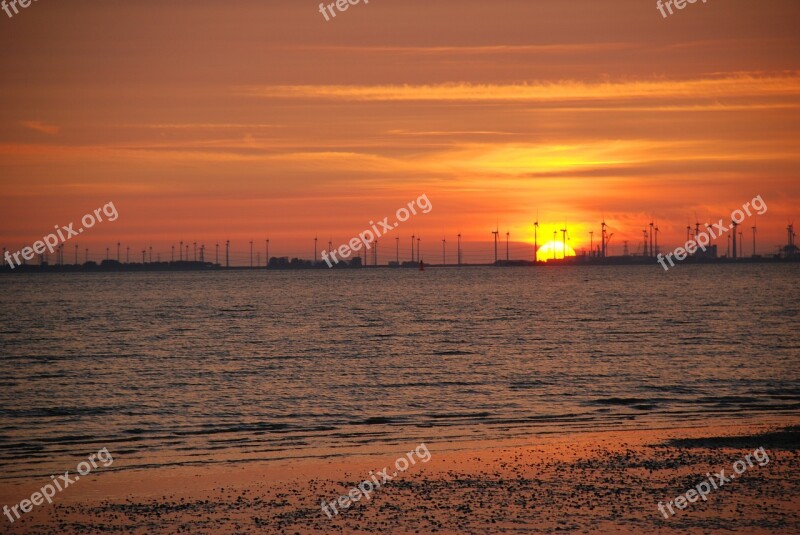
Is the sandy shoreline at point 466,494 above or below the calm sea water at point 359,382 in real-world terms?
above

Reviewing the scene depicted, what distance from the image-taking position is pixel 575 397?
155ft

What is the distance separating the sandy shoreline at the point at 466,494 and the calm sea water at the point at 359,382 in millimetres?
3822

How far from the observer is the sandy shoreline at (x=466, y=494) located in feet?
74.1

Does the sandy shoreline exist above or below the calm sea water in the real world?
above

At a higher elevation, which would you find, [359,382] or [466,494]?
[466,494]

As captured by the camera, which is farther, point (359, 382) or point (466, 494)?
point (359, 382)

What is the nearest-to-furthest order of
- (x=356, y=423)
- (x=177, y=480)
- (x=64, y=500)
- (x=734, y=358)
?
(x=64, y=500) < (x=177, y=480) < (x=356, y=423) < (x=734, y=358)

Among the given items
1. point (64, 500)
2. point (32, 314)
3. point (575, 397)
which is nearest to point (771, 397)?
point (575, 397)

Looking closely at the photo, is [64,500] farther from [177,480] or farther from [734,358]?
[734,358]

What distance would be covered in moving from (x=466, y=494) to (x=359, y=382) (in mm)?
30906

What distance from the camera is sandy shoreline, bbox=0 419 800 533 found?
22.6 m

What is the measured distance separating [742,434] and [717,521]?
1317 cm

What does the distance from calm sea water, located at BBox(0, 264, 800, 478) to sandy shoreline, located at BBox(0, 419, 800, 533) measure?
382cm

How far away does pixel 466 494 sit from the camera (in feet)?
83.5
